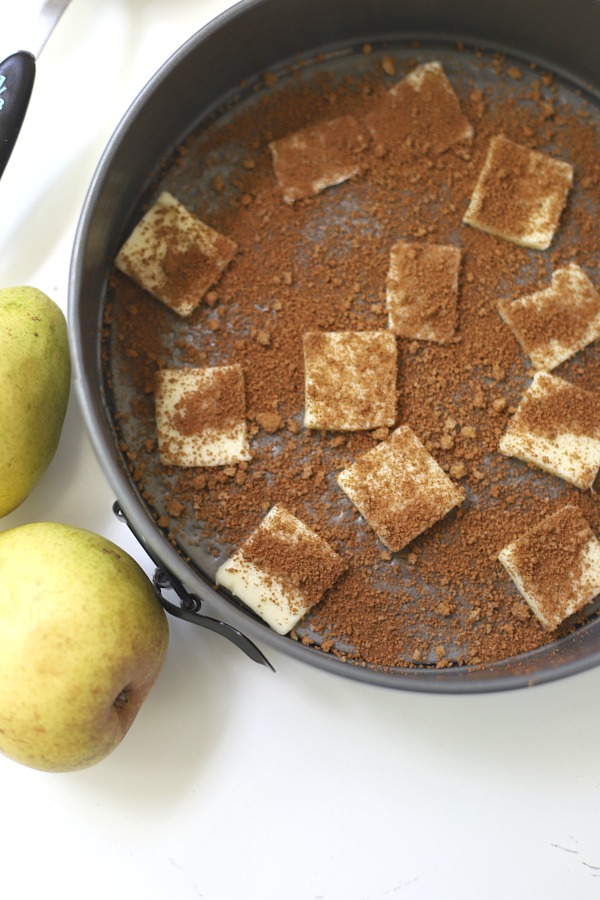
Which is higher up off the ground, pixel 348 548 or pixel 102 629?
pixel 102 629

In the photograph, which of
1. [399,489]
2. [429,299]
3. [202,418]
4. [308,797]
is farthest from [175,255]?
[308,797]

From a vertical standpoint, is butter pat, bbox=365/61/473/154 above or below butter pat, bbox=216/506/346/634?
above

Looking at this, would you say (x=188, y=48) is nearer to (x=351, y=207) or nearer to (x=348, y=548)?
(x=351, y=207)

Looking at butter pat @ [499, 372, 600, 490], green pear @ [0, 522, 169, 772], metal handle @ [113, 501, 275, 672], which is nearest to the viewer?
green pear @ [0, 522, 169, 772]

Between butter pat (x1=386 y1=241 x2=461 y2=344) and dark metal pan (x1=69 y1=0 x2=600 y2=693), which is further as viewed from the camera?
butter pat (x1=386 y1=241 x2=461 y2=344)

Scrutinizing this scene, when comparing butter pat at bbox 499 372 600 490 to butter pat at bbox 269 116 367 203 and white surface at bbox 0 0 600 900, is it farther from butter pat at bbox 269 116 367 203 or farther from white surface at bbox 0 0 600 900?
butter pat at bbox 269 116 367 203

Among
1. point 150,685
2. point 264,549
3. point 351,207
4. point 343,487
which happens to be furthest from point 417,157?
point 150,685

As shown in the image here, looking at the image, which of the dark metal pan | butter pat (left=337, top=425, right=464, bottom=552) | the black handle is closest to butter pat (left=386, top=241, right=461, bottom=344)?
butter pat (left=337, top=425, right=464, bottom=552)

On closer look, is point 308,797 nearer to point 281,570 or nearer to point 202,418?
point 281,570
